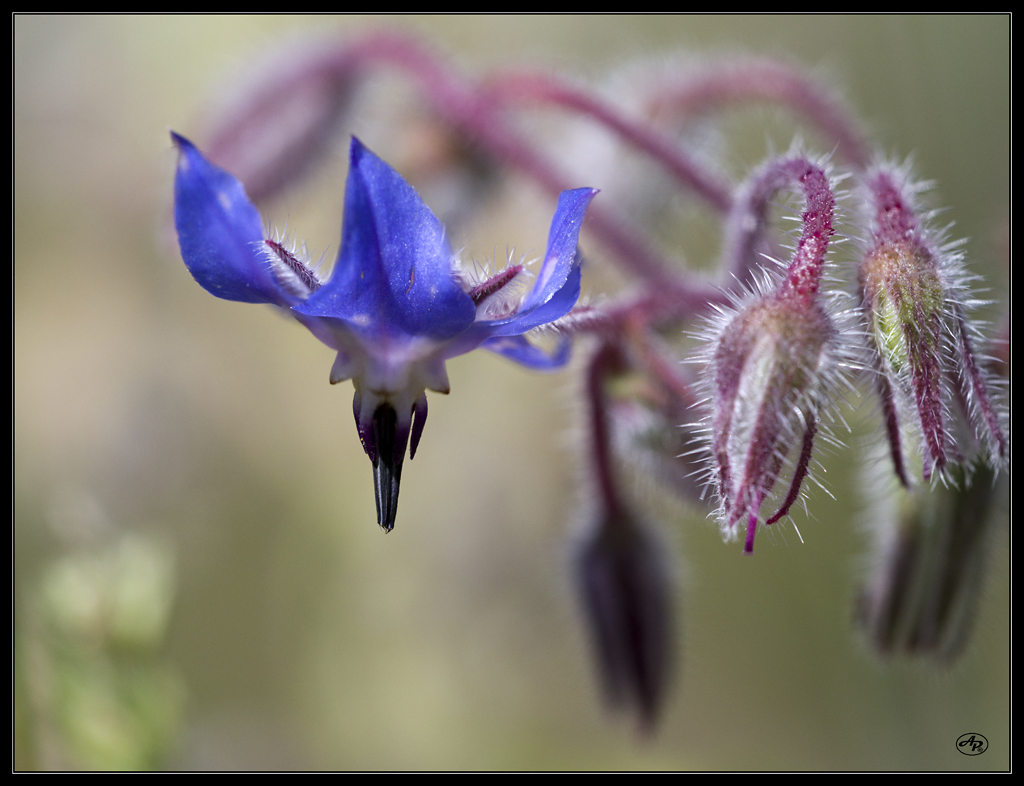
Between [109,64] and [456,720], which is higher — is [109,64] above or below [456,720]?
above

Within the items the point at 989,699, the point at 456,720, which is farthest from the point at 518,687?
the point at 989,699

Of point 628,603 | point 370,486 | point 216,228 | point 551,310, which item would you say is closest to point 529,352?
point 551,310

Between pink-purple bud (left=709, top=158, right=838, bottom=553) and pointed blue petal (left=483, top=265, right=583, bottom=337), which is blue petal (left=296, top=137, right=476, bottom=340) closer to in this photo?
pointed blue petal (left=483, top=265, right=583, bottom=337)

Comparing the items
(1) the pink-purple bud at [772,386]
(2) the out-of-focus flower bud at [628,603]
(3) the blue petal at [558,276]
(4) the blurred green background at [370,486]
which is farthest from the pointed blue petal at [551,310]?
(4) the blurred green background at [370,486]

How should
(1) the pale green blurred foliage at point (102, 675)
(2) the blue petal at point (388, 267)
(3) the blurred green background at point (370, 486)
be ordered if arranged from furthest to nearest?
(3) the blurred green background at point (370, 486)
(1) the pale green blurred foliage at point (102, 675)
(2) the blue petal at point (388, 267)

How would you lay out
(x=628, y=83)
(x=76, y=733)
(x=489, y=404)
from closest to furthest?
(x=76, y=733) < (x=628, y=83) < (x=489, y=404)

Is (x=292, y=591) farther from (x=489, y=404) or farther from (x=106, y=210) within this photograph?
(x=106, y=210)

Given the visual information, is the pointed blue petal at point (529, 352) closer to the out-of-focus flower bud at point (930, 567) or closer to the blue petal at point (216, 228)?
the blue petal at point (216, 228)
